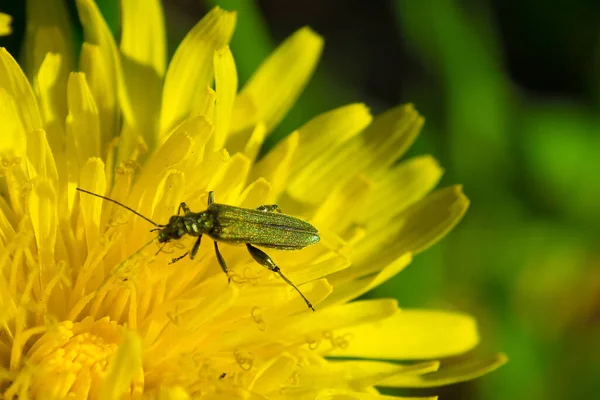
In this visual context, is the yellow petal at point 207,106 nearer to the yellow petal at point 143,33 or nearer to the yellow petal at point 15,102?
the yellow petal at point 143,33

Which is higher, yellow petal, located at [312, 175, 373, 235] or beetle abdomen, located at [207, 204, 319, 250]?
yellow petal, located at [312, 175, 373, 235]

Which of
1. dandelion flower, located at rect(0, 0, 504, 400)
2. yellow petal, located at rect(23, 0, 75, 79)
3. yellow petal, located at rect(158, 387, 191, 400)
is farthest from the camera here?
yellow petal, located at rect(23, 0, 75, 79)

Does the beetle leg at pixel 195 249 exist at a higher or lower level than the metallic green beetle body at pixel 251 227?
lower

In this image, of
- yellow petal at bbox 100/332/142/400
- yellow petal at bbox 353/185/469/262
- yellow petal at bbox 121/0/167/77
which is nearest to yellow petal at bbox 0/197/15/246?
yellow petal at bbox 100/332/142/400

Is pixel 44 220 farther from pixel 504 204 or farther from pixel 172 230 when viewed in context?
pixel 504 204

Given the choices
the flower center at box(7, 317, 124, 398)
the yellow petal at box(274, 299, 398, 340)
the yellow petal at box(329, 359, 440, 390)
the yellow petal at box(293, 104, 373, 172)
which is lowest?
the flower center at box(7, 317, 124, 398)

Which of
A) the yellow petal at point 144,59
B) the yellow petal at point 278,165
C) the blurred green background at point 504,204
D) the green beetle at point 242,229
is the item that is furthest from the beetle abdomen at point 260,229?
the blurred green background at point 504,204

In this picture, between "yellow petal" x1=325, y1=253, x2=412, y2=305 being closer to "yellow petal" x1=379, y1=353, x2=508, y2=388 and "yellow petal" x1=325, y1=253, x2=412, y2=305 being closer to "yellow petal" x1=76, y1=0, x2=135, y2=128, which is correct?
"yellow petal" x1=379, y1=353, x2=508, y2=388

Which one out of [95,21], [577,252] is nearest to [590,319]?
[577,252]

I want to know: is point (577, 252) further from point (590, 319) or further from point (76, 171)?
point (76, 171)
